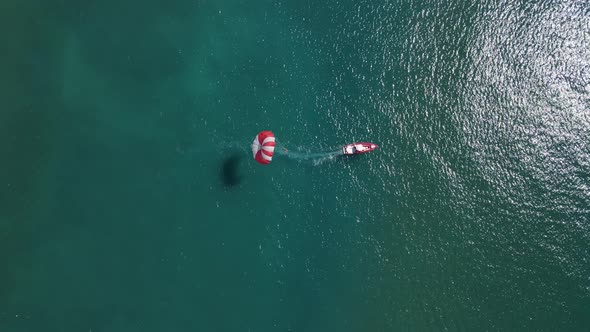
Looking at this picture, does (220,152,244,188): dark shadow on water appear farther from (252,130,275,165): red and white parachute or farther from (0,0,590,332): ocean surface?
(252,130,275,165): red and white parachute

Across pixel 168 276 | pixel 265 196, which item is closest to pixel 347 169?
pixel 265 196

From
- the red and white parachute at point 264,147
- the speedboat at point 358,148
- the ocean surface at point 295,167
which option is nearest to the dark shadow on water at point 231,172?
the ocean surface at point 295,167

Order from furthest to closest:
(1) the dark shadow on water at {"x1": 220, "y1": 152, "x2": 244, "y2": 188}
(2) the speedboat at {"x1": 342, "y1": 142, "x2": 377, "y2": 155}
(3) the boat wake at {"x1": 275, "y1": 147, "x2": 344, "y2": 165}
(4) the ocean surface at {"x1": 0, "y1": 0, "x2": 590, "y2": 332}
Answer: (2) the speedboat at {"x1": 342, "y1": 142, "x2": 377, "y2": 155}
(3) the boat wake at {"x1": 275, "y1": 147, "x2": 344, "y2": 165}
(1) the dark shadow on water at {"x1": 220, "y1": 152, "x2": 244, "y2": 188}
(4) the ocean surface at {"x1": 0, "y1": 0, "x2": 590, "y2": 332}

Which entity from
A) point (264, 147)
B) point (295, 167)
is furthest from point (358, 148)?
point (264, 147)

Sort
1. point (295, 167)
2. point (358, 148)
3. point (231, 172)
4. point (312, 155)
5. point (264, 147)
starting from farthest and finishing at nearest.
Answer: point (358, 148), point (312, 155), point (295, 167), point (231, 172), point (264, 147)

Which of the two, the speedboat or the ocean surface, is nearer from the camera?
the ocean surface

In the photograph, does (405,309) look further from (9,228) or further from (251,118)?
(9,228)

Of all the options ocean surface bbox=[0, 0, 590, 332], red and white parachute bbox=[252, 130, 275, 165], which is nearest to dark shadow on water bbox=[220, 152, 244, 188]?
ocean surface bbox=[0, 0, 590, 332]

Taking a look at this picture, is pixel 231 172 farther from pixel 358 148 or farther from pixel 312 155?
pixel 358 148
